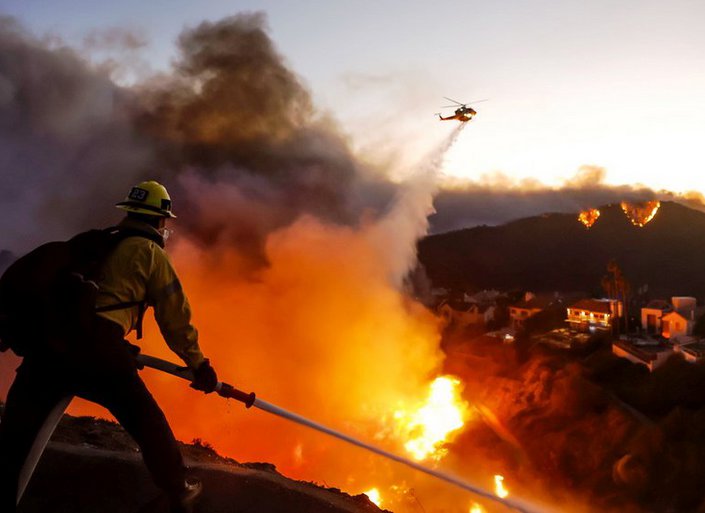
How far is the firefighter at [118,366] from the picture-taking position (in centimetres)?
279

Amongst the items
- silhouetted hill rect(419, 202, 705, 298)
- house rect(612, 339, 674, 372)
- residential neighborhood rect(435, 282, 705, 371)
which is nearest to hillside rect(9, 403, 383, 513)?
house rect(612, 339, 674, 372)

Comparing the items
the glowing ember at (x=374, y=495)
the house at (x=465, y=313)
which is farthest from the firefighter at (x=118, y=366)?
the house at (x=465, y=313)

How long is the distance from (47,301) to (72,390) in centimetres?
56

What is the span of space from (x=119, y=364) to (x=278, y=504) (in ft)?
6.02

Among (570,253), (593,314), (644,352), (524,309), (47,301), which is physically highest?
(570,253)

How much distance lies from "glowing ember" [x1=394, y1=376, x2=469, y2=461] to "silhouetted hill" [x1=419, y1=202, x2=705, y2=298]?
44249 millimetres

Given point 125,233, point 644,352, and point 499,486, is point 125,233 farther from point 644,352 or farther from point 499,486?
point 644,352

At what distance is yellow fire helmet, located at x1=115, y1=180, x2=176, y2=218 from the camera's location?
3125 millimetres

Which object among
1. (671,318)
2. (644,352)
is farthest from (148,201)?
(671,318)

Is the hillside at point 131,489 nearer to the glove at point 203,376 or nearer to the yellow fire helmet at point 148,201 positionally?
the glove at point 203,376

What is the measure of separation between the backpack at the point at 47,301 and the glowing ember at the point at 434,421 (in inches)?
857

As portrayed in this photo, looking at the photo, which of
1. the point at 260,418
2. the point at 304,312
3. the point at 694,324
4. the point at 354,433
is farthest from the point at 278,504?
the point at 694,324

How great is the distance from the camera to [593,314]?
137ft

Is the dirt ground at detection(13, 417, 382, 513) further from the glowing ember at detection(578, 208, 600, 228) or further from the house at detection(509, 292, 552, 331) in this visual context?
the glowing ember at detection(578, 208, 600, 228)
